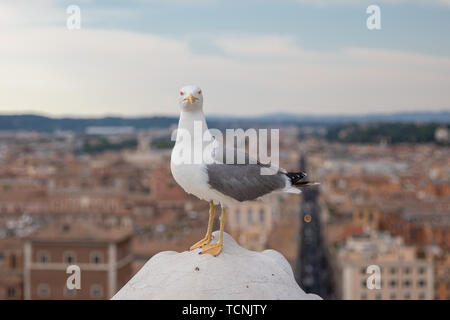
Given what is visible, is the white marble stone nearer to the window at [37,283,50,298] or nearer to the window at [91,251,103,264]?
the window at [37,283,50,298]

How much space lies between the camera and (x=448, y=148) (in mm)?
107312

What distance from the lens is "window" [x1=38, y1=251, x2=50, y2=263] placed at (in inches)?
1208

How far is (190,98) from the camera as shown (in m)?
3.44

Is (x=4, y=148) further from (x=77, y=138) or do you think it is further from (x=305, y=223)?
(x=305, y=223)

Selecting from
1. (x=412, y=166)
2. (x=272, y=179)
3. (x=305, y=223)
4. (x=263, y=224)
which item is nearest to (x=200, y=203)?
(x=263, y=224)

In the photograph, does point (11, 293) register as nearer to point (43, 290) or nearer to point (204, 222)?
point (43, 290)

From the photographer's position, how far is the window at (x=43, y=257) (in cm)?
3069

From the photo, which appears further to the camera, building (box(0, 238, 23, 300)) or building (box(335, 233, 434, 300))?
building (box(335, 233, 434, 300))

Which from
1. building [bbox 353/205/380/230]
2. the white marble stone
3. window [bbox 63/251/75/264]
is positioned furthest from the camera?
building [bbox 353/205/380/230]

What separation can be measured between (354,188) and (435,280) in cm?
3608

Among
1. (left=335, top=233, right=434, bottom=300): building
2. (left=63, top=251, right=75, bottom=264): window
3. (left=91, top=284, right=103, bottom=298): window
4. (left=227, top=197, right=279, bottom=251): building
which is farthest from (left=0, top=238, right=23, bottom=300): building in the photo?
(left=335, top=233, right=434, bottom=300): building

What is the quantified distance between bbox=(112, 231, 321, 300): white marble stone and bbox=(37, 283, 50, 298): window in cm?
2741

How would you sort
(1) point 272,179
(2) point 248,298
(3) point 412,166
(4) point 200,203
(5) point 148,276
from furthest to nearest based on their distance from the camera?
(3) point 412,166 → (4) point 200,203 → (1) point 272,179 → (5) point 148,276 → (2) point 248,298

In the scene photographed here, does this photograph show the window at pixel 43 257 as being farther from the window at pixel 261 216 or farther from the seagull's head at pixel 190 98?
the seagull's head at pixel 190 98
